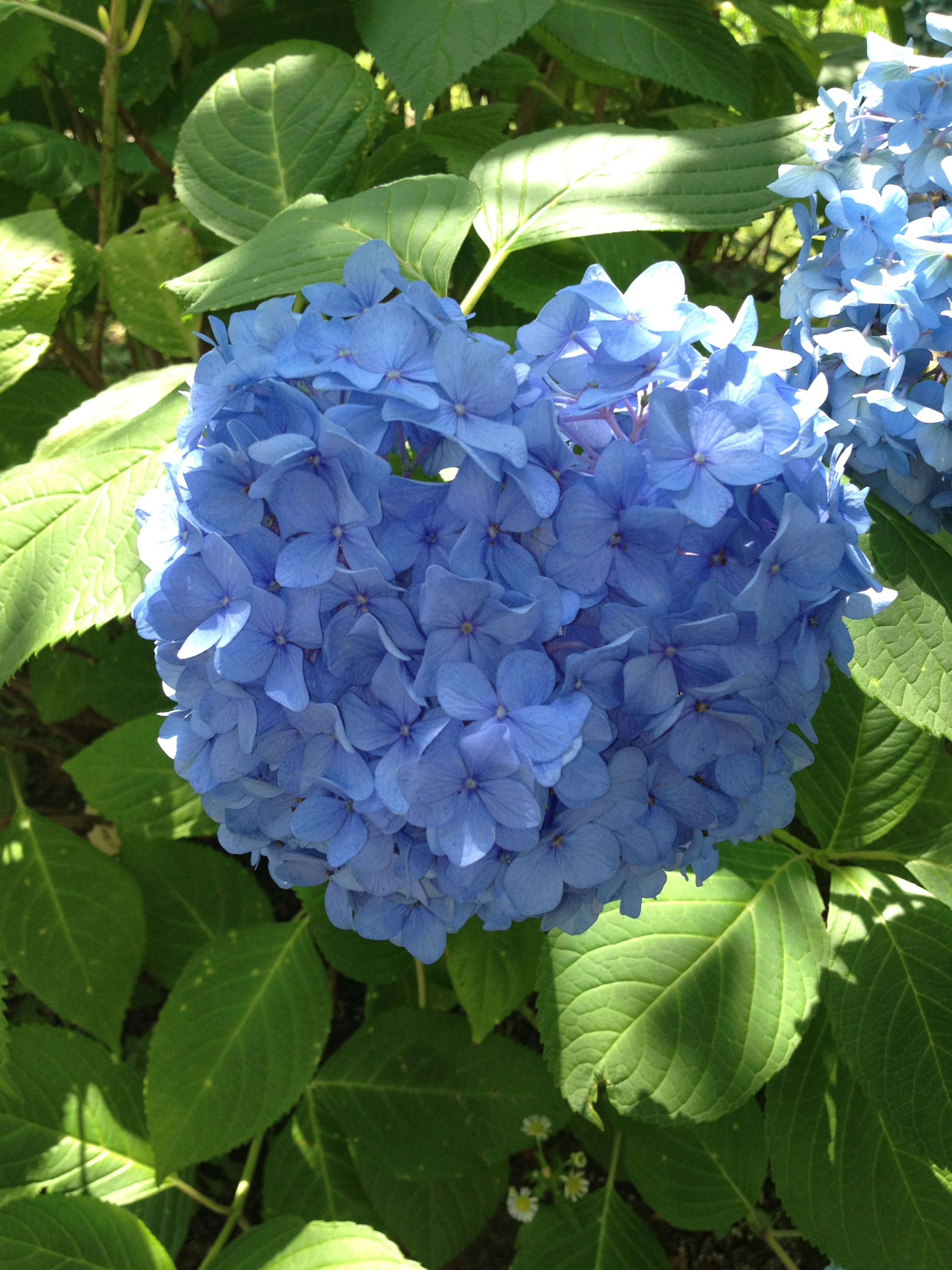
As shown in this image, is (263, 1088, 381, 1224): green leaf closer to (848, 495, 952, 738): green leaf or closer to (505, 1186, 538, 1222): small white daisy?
(505, 1186, 538, 1222): small white daisy

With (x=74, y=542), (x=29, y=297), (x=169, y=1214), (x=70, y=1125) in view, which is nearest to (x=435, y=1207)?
(x=169, y=1214)

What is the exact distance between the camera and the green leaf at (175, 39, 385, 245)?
1641 millimetres

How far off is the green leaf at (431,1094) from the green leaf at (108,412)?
119 centimetres

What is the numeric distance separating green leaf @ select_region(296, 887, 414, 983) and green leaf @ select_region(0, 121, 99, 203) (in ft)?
4.63

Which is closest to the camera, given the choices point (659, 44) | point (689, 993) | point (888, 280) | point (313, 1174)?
point (888, 280)

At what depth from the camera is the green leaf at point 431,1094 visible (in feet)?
6.22

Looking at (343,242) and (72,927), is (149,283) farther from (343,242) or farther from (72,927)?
(72,927)

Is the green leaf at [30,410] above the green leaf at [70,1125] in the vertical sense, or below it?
above

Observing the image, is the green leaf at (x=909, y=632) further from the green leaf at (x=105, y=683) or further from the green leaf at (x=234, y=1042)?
the green leaf at (x=105, y=683)

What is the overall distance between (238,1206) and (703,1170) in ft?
2.68

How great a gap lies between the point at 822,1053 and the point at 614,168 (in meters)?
1.37

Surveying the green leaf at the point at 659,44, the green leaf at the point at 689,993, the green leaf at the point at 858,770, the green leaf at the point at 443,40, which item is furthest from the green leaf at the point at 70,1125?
the green leaf at the point at 659,44

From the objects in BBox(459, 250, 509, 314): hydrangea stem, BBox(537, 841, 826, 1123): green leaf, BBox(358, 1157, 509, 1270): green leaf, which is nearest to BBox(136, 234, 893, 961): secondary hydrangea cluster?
BBox(459, 250, 509, 314): hydrangea stem

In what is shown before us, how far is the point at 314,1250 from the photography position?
57.1 inches
